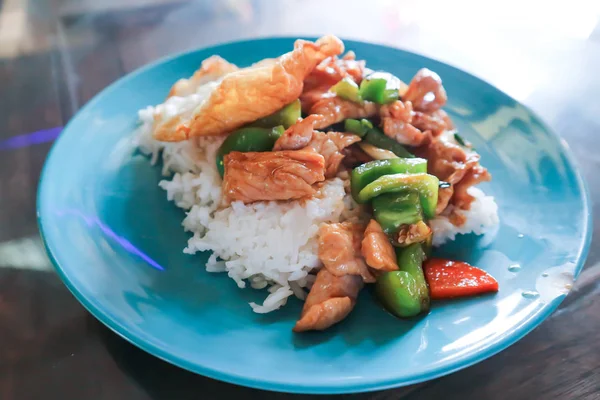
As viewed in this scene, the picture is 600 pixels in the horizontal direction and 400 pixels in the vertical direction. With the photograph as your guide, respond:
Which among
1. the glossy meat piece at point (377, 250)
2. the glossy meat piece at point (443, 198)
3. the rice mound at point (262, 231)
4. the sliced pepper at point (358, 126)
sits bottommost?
the rice mound at point (262, 231)

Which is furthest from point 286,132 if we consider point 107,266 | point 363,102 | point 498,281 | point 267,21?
point 267,21

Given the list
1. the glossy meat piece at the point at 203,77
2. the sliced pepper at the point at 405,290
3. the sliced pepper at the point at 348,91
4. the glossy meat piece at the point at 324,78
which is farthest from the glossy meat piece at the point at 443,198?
the glossy meat piece at the point at 203,77

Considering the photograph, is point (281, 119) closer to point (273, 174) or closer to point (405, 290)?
point (273, 174)

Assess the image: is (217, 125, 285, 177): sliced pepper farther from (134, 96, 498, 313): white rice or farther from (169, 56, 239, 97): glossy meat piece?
(169, 56, 239, 97): glossy meat piece

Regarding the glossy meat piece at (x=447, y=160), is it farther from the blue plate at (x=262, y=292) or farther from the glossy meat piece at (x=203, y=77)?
the glossy meat piece at (x=203, y=77)

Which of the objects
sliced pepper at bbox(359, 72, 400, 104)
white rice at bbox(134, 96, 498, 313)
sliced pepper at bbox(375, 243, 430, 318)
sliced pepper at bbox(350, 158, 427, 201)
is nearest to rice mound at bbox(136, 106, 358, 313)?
white rice at bbox(134, 96, 498, 313)
